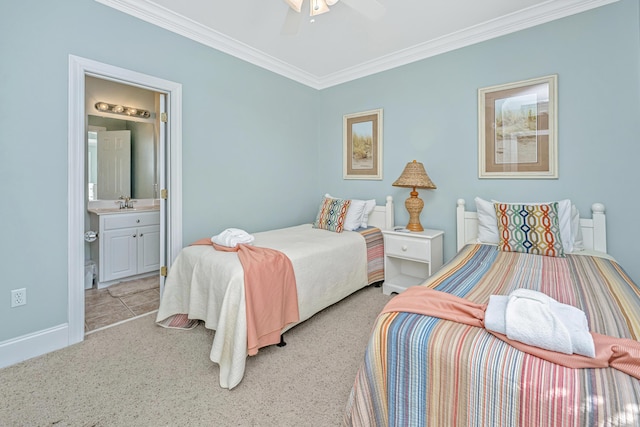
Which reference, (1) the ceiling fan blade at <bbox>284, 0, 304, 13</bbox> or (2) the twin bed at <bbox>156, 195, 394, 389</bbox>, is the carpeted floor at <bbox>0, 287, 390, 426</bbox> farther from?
(1) the ceiling fan blade at <bbox>284, 0, 304, 13</bbox>

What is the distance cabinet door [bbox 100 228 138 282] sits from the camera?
3.34 meters

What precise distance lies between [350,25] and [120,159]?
3.34 meters

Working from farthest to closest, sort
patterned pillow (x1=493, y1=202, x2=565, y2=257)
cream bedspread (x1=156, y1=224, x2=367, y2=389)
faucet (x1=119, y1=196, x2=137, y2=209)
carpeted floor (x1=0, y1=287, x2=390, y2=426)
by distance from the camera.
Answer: faucet (x1=119, y1=196, x2=137, y2=209), patterned pillow (x1=493, y1=202, x2=565, y2=257), cream bedspread (x1=156, y1=224, x2=367, y2=389), carpeted floor (x1=0, y1=287, x2=390, y2=426)

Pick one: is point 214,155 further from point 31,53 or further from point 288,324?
point 288,324

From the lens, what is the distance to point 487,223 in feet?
8.52

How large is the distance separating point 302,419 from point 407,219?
96.8 inches

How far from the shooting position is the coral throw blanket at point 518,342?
84 cm

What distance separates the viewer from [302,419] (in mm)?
1495

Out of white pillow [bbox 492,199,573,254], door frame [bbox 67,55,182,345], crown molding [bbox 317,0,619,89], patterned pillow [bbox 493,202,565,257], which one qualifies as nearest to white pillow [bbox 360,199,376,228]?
patterned pillow [bbox 493,202,565,257]

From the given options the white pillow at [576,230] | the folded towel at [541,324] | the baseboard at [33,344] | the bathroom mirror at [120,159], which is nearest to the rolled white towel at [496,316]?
the folded towel at [541,324]

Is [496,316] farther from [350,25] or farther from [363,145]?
[363,145]

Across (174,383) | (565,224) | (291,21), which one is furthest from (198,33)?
(565,224)

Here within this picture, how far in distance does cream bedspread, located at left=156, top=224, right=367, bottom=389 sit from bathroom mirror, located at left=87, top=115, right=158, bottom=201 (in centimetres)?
223

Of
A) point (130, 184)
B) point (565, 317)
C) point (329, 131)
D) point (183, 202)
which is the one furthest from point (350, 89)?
point (565, 317)
